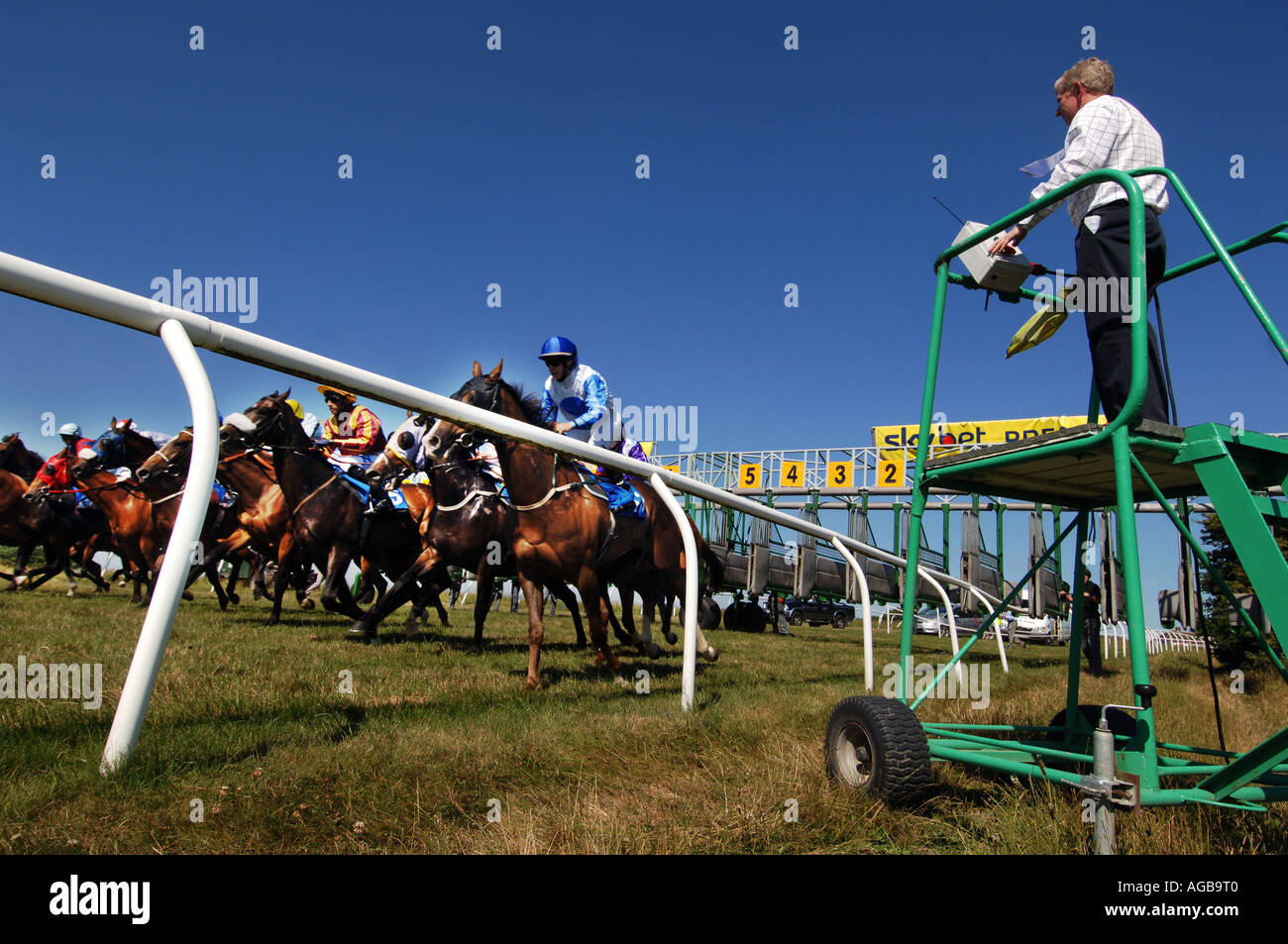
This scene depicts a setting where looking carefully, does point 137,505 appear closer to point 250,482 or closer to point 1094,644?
point 250,482

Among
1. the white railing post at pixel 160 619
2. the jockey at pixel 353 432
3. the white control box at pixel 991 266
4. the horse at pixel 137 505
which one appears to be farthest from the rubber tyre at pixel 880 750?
the horse at pixel 137 505

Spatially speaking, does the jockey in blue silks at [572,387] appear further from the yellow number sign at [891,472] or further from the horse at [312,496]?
the yellow number sign at [891,472]

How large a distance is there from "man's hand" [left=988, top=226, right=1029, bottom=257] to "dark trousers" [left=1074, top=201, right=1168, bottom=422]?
0.30 m

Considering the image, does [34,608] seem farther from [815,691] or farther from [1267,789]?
[1267,789]

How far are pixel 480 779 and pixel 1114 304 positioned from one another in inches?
124

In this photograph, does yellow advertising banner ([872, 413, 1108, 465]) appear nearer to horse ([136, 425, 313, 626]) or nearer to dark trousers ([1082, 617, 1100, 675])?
dark trousers ([1082, 617, 1100, 675])

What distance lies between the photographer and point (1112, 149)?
3.09 m

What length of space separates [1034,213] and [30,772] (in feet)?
14.7

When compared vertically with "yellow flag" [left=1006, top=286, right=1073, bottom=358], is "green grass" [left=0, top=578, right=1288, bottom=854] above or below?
below

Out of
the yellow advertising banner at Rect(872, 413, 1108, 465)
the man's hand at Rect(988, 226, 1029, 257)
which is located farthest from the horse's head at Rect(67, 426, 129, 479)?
the yellow advertising banner at Rect(872, 413, 1108, 465)

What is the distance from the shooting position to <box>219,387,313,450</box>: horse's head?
923 centimetres

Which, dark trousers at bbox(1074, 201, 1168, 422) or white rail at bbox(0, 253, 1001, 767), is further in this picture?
dark trousers at bbox(1074, 201, 1168, 422)
